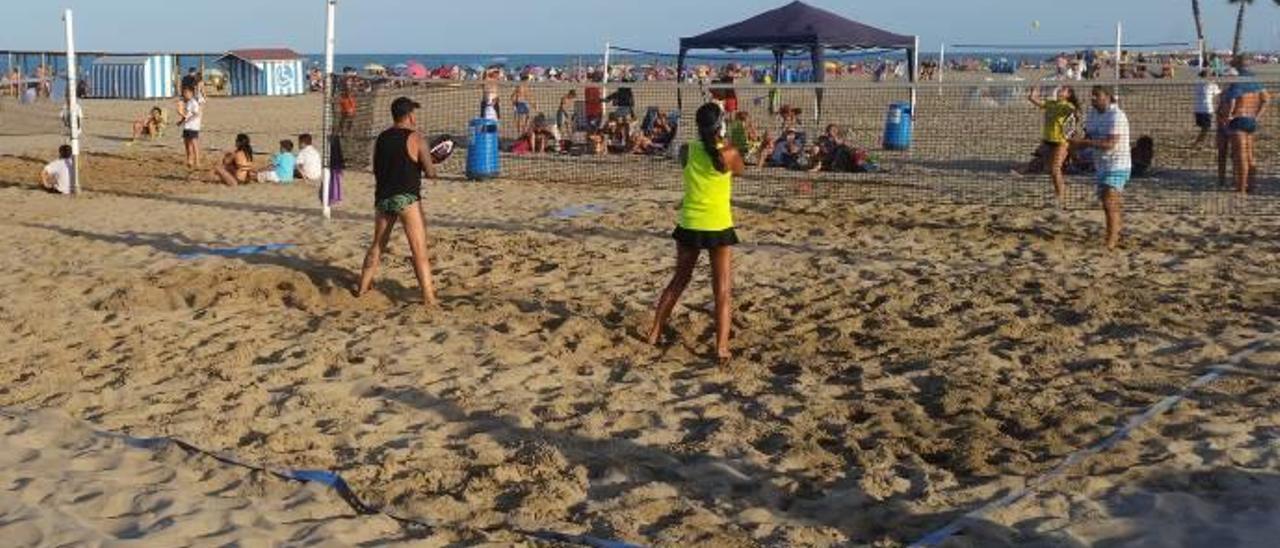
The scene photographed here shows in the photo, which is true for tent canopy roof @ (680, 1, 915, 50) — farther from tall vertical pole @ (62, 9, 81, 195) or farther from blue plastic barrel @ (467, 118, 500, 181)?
tall vertical pole @ (62, 9, 81, 195)

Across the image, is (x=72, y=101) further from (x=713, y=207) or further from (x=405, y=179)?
(x=713, y=207)

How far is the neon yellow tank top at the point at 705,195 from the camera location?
6977 mm

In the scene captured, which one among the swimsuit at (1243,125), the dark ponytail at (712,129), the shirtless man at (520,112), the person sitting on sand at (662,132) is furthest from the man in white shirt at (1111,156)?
the shirtless man at (520,112)

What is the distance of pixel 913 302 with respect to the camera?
841 cm

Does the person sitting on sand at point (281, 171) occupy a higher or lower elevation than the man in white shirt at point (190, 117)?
lower

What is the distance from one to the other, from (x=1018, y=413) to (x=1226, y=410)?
94cm

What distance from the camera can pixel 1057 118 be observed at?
12.8 meters

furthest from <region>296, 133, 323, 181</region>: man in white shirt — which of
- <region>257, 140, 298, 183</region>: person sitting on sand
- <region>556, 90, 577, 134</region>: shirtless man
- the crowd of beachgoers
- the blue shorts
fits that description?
the blue shorts

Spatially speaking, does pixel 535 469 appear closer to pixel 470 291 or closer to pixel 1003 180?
pixel 470 291

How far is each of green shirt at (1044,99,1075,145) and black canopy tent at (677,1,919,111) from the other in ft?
34.0

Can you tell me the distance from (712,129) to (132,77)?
137ft

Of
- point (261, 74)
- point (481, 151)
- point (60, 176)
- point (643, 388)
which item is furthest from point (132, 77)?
point (643, 388)

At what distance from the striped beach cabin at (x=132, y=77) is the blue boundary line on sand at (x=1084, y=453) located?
42.8 meters

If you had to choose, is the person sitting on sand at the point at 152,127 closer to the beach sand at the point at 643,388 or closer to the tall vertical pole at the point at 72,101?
the tall vertical pole at the point at 72,101
